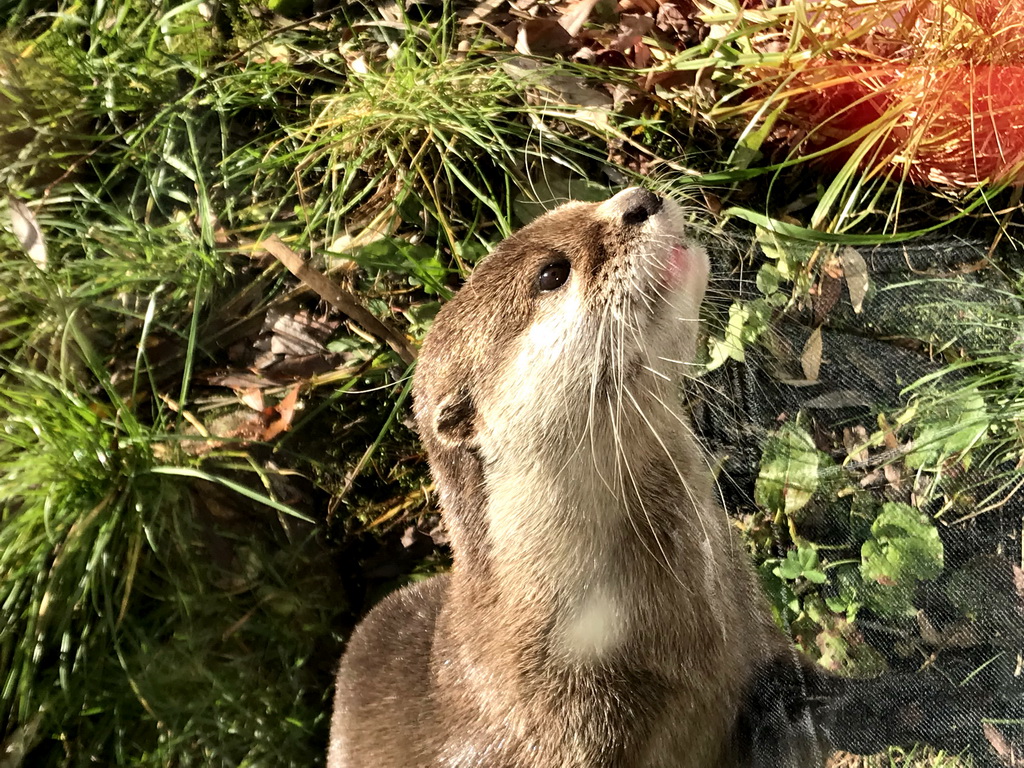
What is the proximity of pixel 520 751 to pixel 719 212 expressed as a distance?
1518 mm

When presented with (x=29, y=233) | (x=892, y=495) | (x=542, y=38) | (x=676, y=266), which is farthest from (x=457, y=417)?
(x=29, y=233)

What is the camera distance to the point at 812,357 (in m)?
2.17

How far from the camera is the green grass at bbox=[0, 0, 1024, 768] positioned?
2104mm

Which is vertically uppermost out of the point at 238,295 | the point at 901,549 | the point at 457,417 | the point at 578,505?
the point at 457,417

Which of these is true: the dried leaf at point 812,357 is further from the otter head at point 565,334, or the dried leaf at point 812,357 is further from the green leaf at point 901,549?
the otter head at point 565,334

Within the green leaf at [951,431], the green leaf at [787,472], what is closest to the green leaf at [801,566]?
the green leaf at [787,472]

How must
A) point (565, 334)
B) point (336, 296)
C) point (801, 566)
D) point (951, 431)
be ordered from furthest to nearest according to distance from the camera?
point (336, 296) → point (801, 566) → point (951, 431) → point (565, 334)

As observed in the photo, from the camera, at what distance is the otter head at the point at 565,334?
146 cm

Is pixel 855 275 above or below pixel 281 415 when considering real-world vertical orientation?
above

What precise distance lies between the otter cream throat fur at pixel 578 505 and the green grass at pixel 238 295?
0.72 meters

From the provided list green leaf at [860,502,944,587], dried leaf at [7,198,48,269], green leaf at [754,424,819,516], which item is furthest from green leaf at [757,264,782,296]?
dried leaf at [7,198,48,269]

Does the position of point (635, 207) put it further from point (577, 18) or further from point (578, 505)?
point (577, 18)

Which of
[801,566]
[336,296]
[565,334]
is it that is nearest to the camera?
[565,334]

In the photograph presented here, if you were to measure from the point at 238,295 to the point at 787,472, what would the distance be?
1667mm
